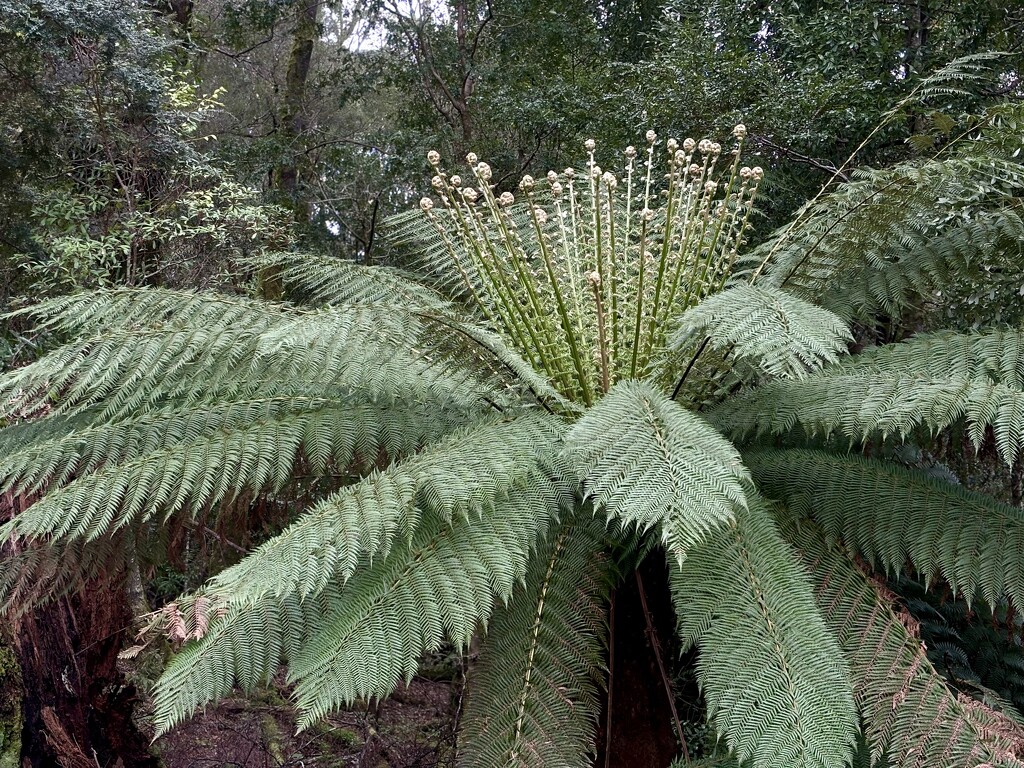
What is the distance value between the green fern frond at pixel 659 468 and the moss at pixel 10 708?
249cm

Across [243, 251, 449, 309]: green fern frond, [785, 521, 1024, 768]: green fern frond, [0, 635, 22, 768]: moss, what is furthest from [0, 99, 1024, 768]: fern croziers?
[0, 635, 22, 768]: moss

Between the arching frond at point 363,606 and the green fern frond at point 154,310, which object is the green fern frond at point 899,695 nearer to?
the arching frond at point 363,606

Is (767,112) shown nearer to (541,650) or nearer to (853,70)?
(853,70)

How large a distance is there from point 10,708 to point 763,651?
274 centimetres

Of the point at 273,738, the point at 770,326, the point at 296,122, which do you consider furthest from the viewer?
the point at 296,122

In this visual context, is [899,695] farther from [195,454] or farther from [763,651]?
[195,454]

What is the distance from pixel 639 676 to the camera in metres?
1.86

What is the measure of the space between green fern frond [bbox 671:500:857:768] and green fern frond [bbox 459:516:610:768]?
237 mm

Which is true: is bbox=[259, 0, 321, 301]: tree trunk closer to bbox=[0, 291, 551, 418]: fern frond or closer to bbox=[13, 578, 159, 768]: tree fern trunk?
bbox=[13, 578, 159, 768]: tree fern trunk

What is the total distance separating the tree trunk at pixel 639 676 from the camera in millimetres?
1843

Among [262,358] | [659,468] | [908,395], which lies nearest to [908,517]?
[908,395]

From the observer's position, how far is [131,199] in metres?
4.54

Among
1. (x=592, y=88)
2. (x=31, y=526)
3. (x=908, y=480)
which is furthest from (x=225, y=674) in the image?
(x=592, y=88)

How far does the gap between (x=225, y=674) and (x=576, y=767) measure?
24.7 inches
